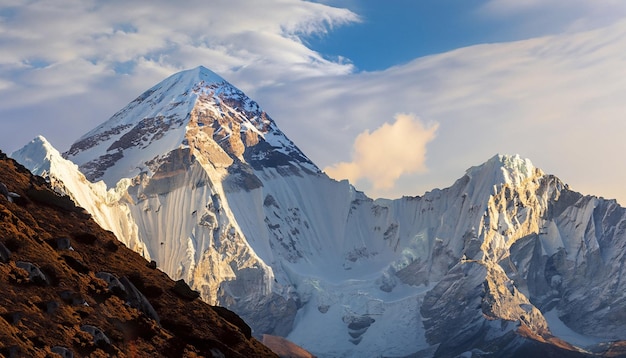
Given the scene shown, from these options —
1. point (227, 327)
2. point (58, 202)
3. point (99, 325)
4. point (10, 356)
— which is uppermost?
point (58, 202)

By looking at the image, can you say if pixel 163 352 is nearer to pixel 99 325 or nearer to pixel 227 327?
pixel 99 325

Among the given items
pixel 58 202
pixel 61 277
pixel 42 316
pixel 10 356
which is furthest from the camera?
pixel 58 202

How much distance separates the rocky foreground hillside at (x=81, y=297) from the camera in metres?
66.6

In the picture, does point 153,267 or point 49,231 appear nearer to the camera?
point 49,231

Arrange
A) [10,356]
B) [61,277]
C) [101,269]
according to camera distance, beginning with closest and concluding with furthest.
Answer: [10,356] → [61,277] → [101,269]

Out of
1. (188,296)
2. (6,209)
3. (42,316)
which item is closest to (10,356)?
(42,316)

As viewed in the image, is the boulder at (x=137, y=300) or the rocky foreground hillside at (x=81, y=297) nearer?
the rocky foreground hillside at (x=81, y=297)

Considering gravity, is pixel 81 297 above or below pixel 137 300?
below

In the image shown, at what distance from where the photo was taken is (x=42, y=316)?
67.0 meters

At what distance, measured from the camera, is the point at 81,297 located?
7138 cm

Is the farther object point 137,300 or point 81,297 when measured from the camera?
point 137,300

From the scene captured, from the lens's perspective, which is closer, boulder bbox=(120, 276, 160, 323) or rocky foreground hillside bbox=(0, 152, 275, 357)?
rocky foreground hillside bbox=(0, 152, 275, 357)

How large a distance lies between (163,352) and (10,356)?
14661 mm

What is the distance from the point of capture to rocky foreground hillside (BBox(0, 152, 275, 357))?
218 feet
